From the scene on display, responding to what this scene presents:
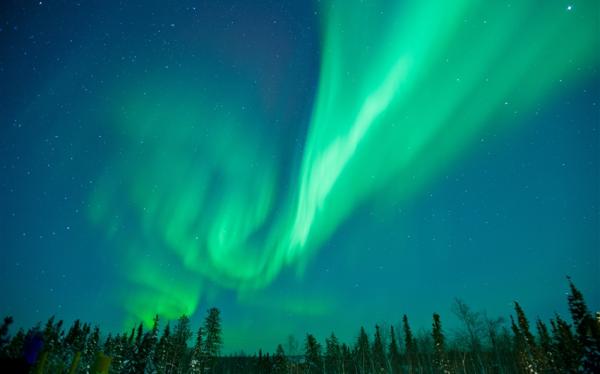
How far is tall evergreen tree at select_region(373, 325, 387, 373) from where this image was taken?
8160 cm

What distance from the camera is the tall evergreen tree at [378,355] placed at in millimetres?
81600

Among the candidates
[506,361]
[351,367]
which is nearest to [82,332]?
[351,367]

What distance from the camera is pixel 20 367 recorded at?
20.4ft

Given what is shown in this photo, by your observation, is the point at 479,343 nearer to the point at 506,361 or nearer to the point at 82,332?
the point at 506,361

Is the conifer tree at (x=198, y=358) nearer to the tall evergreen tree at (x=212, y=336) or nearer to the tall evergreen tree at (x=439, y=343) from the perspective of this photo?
the tall evergreen tree at (x=212, y=336)

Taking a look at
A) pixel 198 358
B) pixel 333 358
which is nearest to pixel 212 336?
pixel 198 358

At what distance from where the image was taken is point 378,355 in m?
86.2

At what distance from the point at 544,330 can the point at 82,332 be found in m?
93.9

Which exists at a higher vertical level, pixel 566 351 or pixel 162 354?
pixel 162 354

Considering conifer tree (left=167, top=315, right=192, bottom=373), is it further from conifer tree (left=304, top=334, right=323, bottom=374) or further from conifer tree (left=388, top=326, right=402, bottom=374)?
conifer tree (left=388, top=326, right=402, bottom=374)

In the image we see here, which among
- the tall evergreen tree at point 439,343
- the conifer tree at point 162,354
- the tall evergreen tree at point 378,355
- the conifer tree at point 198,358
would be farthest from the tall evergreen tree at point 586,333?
the conifer tree at point 162,354

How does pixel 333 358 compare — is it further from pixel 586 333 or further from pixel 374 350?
pixel 586 333

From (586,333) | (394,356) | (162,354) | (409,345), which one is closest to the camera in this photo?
(586,333)

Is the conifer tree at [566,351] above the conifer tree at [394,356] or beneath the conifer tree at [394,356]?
beneath
